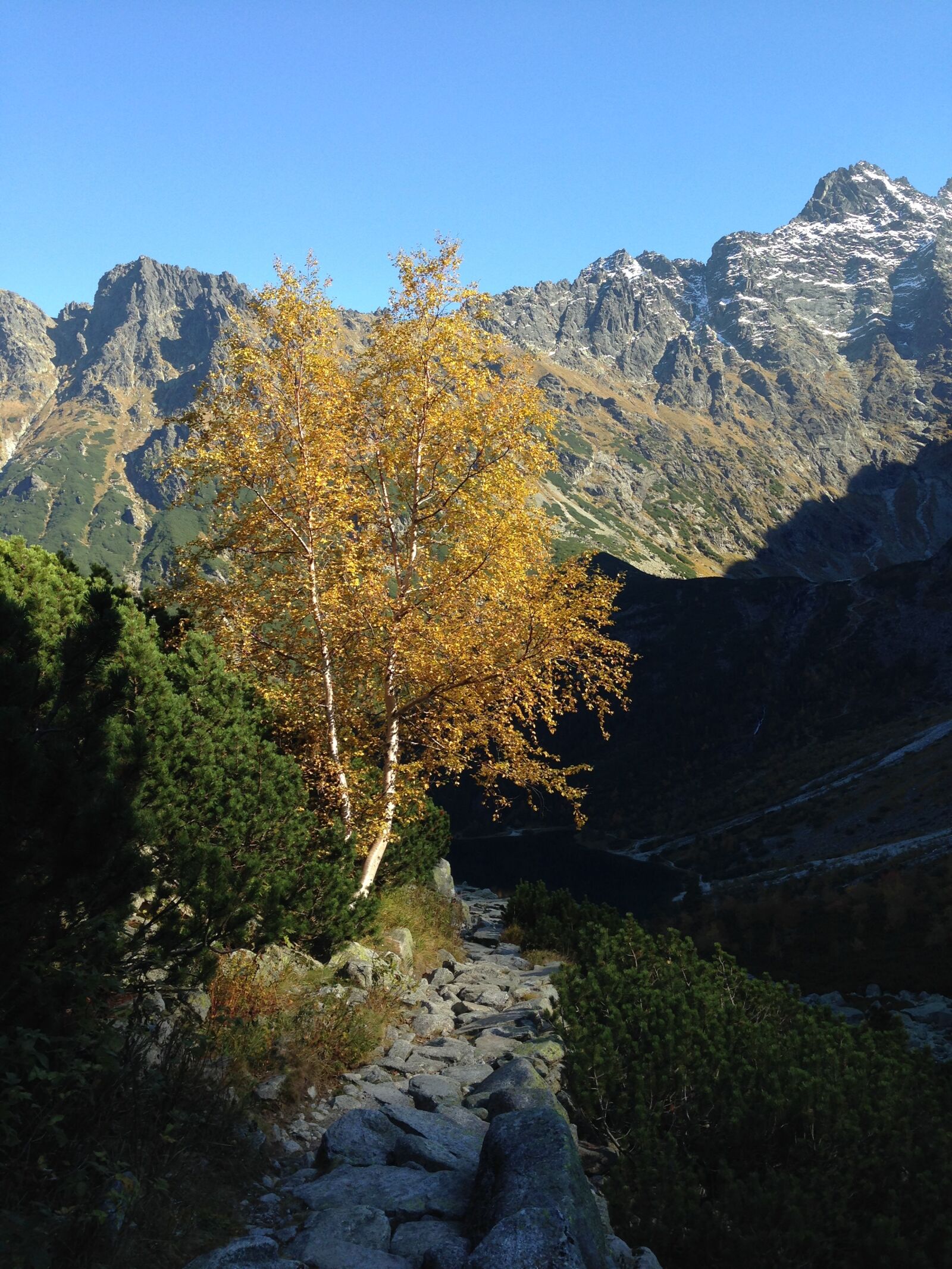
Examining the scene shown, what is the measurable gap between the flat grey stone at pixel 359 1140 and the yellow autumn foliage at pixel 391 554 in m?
7.49

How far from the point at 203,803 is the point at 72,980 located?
4.95 metres

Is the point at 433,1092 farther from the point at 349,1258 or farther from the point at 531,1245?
the point at 531,1245

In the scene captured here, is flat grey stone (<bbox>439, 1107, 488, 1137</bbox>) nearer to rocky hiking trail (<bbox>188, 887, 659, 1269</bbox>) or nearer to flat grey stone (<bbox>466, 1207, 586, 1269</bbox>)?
rocky hiking trail (<bbox>188, 887, 659, 1269</bbox>)

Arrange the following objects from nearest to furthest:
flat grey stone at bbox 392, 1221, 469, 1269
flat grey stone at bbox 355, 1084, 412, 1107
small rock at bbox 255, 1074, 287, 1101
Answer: flat grey stone at bbox 392, 1221, 469, 1269
small rock at bbox 255, 1074, 287, 1101
flat grey stone at bbox 355, 1084, 412, 1107

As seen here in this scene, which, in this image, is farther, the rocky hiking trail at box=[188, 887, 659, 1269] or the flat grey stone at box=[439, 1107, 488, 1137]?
the flat grey stone at box=[439, 1107, 488, 1137]

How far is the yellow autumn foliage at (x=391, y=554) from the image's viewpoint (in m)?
15.8

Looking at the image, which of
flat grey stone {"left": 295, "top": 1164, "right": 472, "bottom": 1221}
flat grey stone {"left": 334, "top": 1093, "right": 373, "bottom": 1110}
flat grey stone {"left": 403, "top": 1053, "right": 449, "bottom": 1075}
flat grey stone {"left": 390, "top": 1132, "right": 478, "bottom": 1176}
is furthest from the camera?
flat grey stone {"left": 403, "top": 1053, "right": 449, "bottom": 1075}

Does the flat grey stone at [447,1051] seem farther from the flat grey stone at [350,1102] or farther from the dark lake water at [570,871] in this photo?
the dark lake water at [570,871]

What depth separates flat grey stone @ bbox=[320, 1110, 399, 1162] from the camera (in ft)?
25.6

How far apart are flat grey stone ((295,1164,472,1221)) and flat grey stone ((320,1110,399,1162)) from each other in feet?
0.88

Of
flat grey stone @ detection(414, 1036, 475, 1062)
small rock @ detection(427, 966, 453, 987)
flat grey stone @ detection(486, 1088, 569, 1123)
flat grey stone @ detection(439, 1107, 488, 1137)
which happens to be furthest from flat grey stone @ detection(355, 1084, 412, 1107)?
small rock @ detection(427, 966, 453, 987)

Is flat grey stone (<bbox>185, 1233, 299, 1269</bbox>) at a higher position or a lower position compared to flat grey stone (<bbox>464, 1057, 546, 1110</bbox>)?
→ higher

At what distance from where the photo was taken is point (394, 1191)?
7.16 meters

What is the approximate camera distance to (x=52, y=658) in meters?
Result: 8.88
